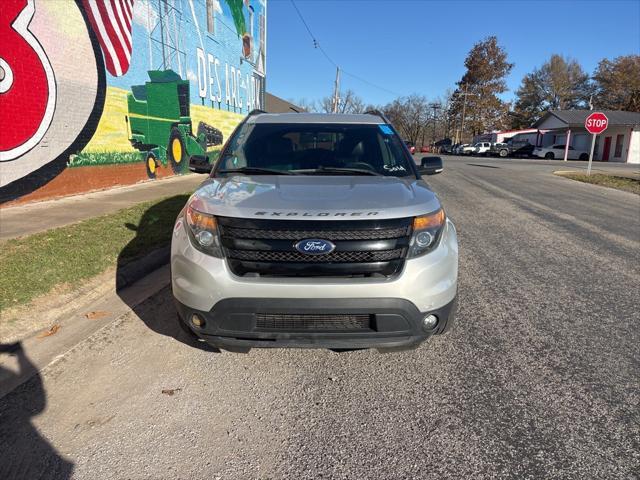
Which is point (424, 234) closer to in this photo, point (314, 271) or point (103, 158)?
point (314, 271)

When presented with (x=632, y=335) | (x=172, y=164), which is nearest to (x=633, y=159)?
(x=172, y=164)

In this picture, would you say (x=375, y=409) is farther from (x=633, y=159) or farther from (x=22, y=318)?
(x=633, y=159)

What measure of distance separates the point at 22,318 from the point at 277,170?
247 cm

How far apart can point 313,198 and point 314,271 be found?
1.70 ft

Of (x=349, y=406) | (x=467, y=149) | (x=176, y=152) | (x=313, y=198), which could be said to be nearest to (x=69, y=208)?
(x=313, y=198)

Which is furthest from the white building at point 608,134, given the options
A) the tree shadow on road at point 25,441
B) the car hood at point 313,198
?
the tree shadow on road at point 25,441

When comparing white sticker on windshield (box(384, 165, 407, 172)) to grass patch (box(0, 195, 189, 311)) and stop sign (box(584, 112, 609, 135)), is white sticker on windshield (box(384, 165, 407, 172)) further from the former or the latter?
stop sign (box(584, 112, 609, 135))

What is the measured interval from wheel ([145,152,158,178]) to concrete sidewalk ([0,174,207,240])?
169 centimetres

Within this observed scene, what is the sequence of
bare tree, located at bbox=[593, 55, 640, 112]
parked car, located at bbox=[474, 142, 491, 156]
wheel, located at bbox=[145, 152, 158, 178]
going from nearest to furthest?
wheel, located at bbox=[145, 152, 158, 178] < parked car, located at bbox=[474, 142, 491, 156] < bare tree, located at bbox=[593, 55, 640, 112]

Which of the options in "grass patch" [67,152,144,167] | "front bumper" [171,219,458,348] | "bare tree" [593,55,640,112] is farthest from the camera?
"bare tree" [593,55,640,112]

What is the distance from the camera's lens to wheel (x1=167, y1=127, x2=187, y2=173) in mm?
14992

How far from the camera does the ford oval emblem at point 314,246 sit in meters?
2.62

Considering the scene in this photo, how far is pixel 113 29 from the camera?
10.9 m

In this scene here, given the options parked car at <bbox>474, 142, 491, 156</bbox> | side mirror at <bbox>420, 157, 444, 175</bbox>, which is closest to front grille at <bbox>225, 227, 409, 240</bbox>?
side mirror at <bbox>420, 157, 444, 175</bbox>
